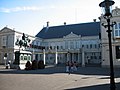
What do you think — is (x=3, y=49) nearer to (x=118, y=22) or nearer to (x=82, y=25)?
(x=82, y=25)

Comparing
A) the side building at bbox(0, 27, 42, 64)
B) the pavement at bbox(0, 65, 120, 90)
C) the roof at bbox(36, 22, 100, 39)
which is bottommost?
the pavement at bbox(0, 65, 120, 90)

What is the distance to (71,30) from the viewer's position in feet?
185

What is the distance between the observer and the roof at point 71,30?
51.8 metres

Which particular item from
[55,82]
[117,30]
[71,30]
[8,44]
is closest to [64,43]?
[71,30]

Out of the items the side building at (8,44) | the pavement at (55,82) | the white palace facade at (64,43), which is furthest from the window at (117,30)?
the side building at (8,44)

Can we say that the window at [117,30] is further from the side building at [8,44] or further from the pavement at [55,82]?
the side building at [8,44]

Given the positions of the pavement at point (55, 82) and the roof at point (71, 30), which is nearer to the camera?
the pavement at point (55, 82)

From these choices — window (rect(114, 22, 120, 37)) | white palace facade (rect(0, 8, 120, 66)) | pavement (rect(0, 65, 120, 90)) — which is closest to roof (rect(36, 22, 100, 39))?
white palace facade (rect(0, 8, 120, 66))

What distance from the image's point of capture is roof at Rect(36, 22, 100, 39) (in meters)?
51.8

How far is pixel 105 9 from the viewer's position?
27.2 ft

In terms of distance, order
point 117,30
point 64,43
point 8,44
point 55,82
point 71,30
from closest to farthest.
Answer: point 55,82 → point 117,30 → point 8,44 → point 64,43 → point 71,30

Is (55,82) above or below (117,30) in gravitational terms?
below

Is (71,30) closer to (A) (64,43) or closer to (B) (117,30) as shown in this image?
(A) (64,43)

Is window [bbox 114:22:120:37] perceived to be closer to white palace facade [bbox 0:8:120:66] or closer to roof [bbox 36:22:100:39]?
white palace facade [bbox 0:8:120:66]
